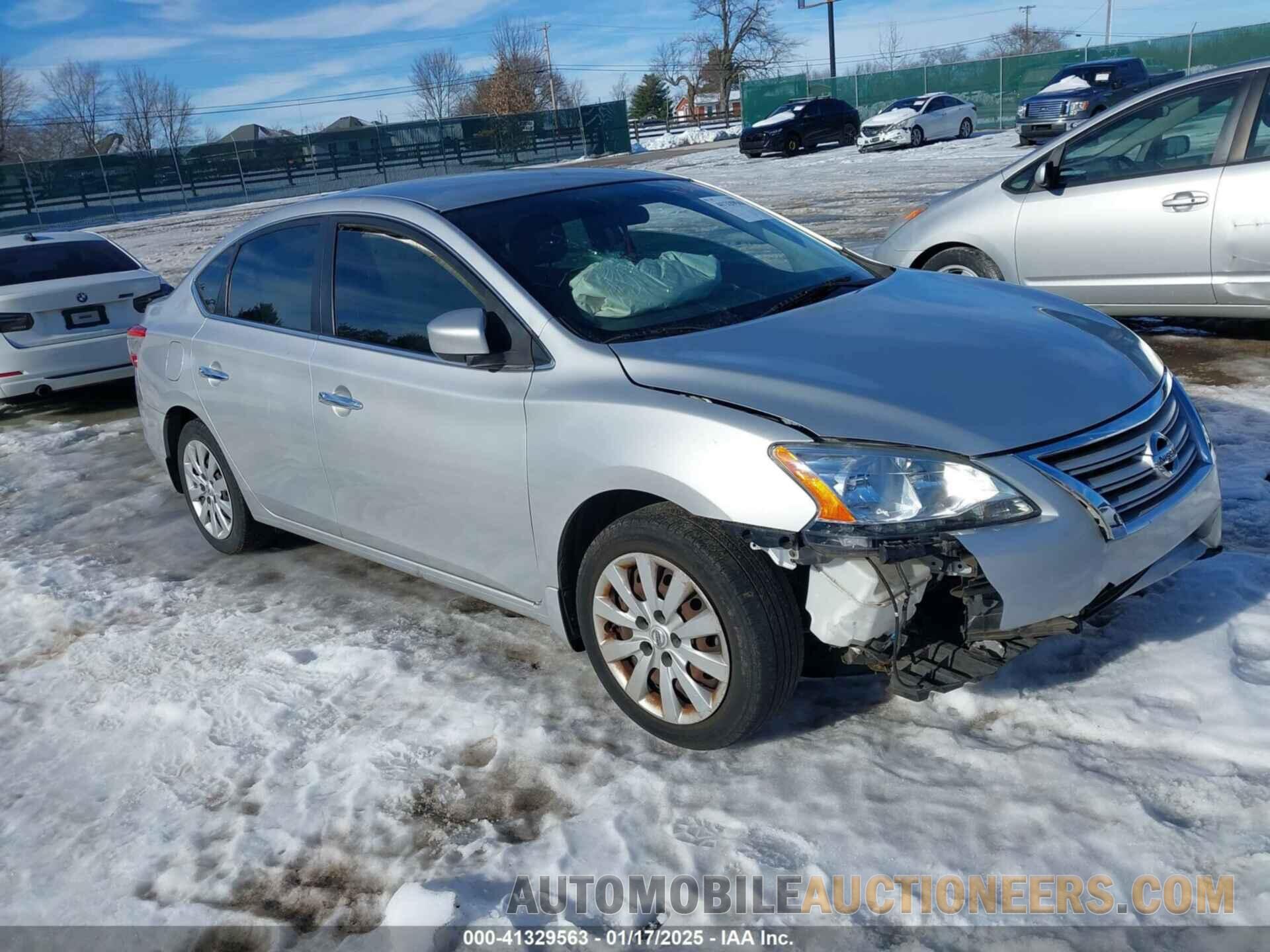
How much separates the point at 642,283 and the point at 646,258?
0.71ft

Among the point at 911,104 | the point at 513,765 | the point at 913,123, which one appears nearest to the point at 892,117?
the point at 913,123

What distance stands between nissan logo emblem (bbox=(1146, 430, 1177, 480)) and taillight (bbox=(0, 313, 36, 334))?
8.10 m

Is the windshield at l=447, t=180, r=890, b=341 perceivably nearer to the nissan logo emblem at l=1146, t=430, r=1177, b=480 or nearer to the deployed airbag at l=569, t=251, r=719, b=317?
the deployed airbag at l=569, t=251, r=719, b=317

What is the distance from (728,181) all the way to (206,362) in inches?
805

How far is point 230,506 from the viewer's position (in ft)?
16.5

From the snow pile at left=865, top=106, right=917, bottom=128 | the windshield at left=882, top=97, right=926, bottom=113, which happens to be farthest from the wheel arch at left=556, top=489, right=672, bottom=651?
the windshield at left=882, top=97, right=926, bottom=113

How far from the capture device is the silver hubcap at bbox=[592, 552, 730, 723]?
2.94 m

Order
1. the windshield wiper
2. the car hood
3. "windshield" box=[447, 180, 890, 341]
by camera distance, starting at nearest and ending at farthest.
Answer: the car hood < "windshield" box=[447, 180, 890, 341] < the windshield wiper

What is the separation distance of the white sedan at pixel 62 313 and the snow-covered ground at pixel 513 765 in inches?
173

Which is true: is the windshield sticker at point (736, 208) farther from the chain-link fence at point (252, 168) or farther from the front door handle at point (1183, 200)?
the chain-link fence at point (252, 168)

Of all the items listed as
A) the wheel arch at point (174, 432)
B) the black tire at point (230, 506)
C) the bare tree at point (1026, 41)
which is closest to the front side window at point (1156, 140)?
the black tire at point (230, 506)

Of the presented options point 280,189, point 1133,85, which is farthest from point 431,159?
point 1133,85

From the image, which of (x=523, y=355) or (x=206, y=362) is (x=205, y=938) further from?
(x=206, y=362)

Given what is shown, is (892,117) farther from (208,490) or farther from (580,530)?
(580,530)
